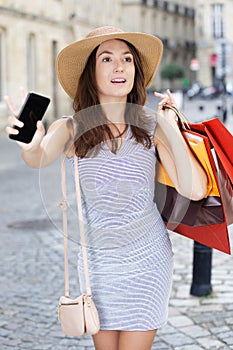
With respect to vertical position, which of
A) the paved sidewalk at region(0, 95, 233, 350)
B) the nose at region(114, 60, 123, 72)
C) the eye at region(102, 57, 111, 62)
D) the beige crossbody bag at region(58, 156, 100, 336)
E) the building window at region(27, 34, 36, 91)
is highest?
the building window at region(27, 34, 36, 91)

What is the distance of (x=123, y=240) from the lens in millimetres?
2990

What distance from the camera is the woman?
2.99m

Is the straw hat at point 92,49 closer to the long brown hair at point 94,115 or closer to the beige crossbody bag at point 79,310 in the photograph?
the long brown hair at point 94,115

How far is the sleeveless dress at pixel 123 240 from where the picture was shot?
2.99 m

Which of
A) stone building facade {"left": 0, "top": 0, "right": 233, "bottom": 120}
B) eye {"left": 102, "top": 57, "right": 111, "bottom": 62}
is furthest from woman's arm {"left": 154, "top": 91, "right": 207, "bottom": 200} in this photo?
stone building facade {"left": 0, "top": 0, "right": 233, "bottom": 120}

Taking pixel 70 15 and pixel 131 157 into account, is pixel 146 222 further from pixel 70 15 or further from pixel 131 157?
pixel 70 15

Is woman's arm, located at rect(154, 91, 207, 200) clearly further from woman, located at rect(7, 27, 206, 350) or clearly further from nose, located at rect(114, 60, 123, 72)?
nose, located at rect(114, 60, 123, 72)

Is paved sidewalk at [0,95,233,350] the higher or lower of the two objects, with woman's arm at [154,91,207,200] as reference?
lower

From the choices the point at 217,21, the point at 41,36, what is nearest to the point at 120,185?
the point at 41,36

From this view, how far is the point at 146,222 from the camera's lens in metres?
3.03

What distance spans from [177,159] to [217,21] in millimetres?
75921

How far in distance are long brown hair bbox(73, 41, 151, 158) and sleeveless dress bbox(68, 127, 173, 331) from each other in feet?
0.13

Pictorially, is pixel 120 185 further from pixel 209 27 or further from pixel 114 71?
pixel 209 27

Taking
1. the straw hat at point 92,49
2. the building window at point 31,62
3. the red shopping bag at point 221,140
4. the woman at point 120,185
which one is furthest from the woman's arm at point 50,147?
the building window at point 31,62
